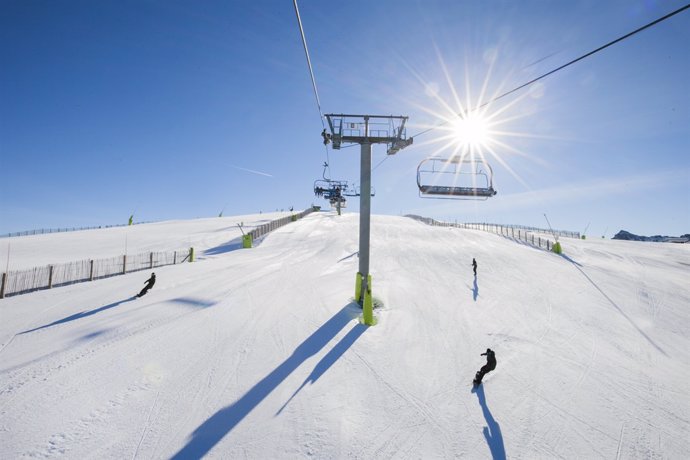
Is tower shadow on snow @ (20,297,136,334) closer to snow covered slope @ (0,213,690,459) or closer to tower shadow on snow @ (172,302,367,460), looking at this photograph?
snow covered slope @ (0,213,690,459)

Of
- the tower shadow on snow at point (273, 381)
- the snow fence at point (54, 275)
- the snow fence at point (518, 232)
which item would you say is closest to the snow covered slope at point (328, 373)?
the tower shadow on snow at point (273, 381)

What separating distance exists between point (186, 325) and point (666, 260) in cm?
3661

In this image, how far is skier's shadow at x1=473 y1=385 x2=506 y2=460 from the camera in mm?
4883

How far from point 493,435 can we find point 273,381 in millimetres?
4134

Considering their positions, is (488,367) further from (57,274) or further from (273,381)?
(57,274)

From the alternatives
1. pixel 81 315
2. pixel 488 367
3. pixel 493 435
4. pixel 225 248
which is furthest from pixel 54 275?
pixel 493 435


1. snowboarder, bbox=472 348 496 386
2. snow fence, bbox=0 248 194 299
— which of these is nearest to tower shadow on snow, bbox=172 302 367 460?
snowboarder, bbox=472 348 496 386

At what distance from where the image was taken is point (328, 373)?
6.55m

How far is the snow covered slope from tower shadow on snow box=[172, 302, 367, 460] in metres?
0.03

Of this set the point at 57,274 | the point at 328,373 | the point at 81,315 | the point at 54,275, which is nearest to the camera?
the point at 328,373

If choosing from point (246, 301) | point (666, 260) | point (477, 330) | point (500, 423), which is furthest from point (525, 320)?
point (666, 260)

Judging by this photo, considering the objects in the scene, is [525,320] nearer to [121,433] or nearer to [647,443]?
[647,443]

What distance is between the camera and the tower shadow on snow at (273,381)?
14.8 ft

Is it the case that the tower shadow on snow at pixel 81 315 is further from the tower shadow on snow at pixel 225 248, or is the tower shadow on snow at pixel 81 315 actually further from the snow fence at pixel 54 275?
the tower shadow on snow at pixel 225 248
